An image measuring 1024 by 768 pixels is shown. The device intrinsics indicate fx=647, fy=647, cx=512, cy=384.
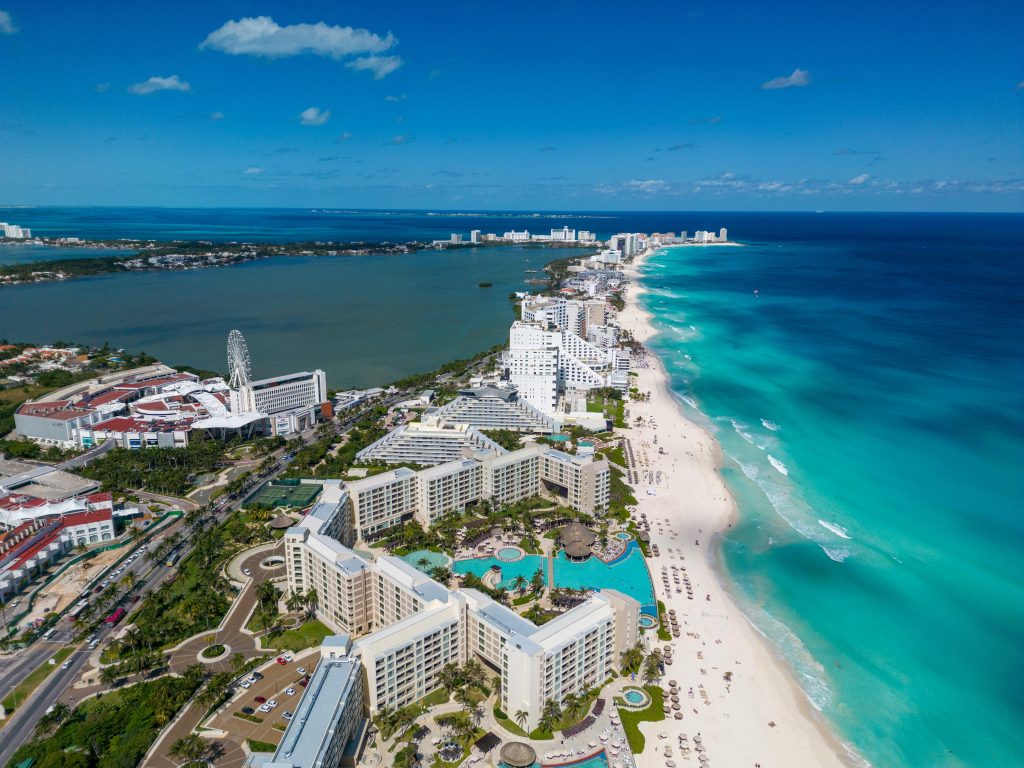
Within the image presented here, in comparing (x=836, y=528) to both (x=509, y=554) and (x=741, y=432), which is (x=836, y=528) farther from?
(x=509, y=554)

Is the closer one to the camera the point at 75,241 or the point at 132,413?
the point at 132,413

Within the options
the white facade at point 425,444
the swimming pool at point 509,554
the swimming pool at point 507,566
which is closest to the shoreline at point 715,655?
the swimming pool at point 507,566

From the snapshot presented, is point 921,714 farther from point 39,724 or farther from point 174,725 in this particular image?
point 39,724

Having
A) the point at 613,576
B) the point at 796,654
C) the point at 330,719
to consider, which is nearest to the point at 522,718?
the point at 330,719

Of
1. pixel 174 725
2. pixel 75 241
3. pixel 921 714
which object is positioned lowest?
pixel 921 714

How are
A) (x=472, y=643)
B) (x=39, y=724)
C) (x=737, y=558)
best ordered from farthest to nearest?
(x=737, y=558), (x=472, y=643), (x=39, y=724)

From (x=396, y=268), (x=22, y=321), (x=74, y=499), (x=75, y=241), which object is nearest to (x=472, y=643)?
(x=74, y=499)

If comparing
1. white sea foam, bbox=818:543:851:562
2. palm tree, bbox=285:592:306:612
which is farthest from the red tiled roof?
white sea foam, bbox=818:543:851:562

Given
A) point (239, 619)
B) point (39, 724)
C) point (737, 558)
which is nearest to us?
point (39, 724)
